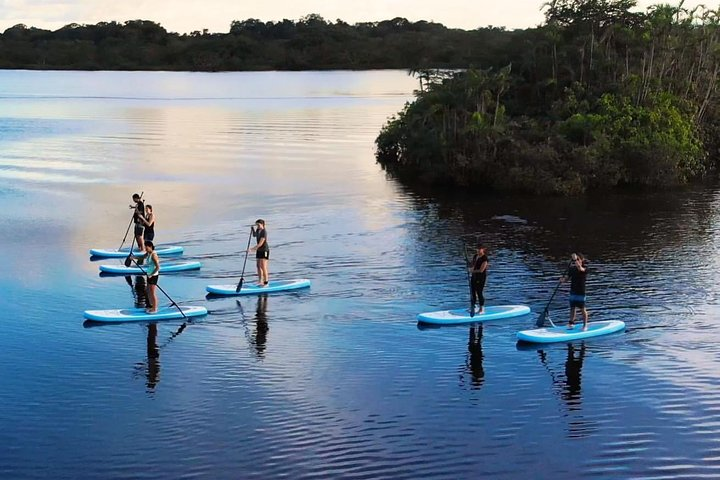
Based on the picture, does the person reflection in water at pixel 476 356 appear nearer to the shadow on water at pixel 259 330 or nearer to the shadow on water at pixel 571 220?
the shadow on water at pixel 259 330

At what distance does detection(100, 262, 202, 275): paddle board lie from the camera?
32.9 metres

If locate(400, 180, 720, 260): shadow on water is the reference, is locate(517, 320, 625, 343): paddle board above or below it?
below

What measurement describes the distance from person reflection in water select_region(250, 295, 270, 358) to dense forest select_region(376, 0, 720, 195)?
2774cm

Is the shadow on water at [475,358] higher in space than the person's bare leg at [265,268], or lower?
lower

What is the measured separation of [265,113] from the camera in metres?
114

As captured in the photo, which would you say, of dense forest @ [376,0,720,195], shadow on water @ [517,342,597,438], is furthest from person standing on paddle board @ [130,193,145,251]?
dense forest @ [376,0,720,195]

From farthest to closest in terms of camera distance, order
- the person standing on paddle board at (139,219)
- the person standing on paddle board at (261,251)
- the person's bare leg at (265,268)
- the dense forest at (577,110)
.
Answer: the dense forest at (577,110) < the person standing on paddle board at (139,219) < the person's bare leg at (265,268) < the person standing on paddle board at (261,251)

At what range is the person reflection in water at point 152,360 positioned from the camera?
21.6m

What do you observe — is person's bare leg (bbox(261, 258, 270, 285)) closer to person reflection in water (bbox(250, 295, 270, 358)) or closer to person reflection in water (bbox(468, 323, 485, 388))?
person reflection in water (bbox(250, 295, 270, 358))

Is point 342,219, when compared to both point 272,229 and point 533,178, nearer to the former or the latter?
point 272,229

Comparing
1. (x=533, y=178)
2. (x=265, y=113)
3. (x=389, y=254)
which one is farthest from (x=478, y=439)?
(x=265, y=113)

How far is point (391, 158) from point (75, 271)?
38541mm

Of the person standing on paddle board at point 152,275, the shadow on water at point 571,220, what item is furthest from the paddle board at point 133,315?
the shadow on water at point 571,220

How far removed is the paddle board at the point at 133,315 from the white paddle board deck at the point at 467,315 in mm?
6757
